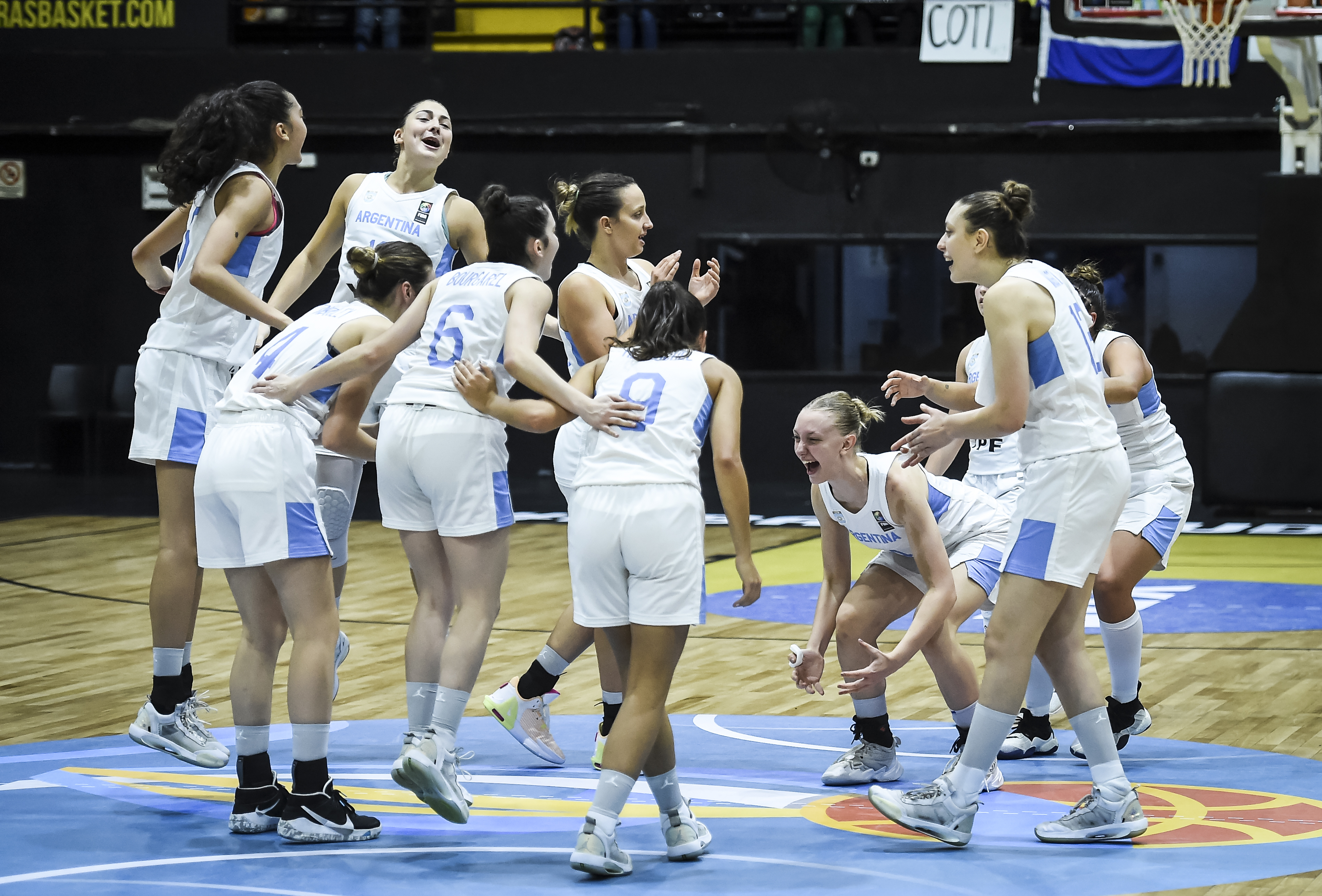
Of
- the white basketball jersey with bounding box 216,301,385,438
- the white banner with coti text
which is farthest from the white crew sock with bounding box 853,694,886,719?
the white banner with coti text

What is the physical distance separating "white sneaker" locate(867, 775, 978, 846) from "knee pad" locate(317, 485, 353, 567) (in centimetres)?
168

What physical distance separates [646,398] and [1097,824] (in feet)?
5.13

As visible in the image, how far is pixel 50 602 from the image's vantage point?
7.93 metres

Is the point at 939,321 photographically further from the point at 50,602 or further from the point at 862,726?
the point at 862,726

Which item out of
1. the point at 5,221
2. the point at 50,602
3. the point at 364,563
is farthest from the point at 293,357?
the point at 5,221

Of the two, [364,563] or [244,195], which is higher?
[244,195]

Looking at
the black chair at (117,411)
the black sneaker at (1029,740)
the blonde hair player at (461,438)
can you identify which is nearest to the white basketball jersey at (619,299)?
the blonde hair player at (461,438)

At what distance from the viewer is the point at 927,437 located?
3693 millimetres

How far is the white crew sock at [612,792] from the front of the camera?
3.50 meters

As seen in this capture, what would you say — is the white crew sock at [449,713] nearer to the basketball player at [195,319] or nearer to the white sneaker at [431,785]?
the white sneaker at [431,785]

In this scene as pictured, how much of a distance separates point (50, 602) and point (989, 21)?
903cm

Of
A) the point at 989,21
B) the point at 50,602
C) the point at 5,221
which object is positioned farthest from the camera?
the point at 5,221

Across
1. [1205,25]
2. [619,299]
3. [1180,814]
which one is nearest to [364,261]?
[619,299]

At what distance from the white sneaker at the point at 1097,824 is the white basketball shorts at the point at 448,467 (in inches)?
64.5
